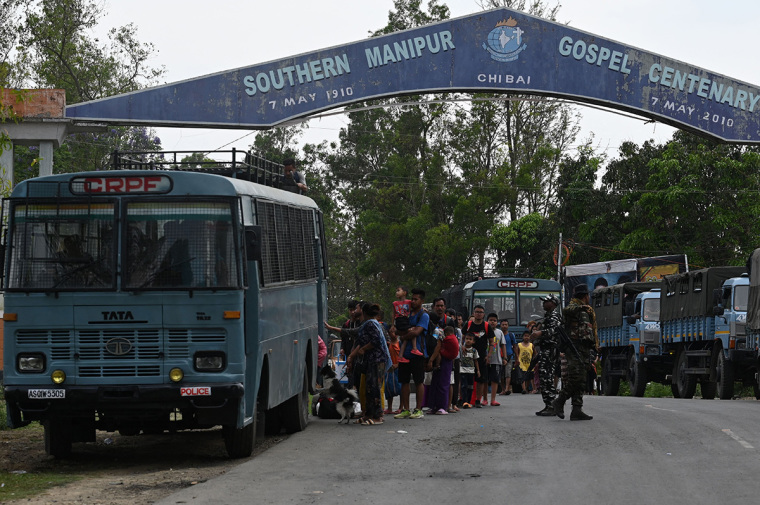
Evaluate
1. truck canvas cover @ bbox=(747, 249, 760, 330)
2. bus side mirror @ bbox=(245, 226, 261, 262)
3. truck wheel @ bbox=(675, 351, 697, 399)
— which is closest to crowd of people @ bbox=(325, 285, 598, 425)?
bus side mirror @ bbox=(245, 226, 261, 262)

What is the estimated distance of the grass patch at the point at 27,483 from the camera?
1013cm

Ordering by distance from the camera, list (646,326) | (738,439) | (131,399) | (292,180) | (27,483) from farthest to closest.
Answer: (646,326) < (292,180) < (738,439) < (131,399) < (27,483)

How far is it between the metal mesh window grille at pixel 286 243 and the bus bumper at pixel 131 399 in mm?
1681

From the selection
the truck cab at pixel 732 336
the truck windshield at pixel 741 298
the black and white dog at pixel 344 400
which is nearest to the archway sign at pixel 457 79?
the truck windshield at pixel 741 298

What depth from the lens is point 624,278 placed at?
42031 mm

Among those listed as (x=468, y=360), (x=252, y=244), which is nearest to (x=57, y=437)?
(x=252, y=244)

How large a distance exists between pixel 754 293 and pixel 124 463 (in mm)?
15181

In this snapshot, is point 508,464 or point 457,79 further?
point 457,79

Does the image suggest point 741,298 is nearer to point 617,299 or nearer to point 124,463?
point 617,299

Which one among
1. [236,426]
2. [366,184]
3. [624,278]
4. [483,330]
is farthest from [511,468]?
[366,184]

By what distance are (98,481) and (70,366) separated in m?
1.20

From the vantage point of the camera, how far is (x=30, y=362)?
1153 cm

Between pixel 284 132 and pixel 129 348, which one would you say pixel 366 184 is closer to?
pixel 284 132

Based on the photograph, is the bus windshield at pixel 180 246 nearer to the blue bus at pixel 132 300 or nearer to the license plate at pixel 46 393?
the blue bus at pixel 132 300
